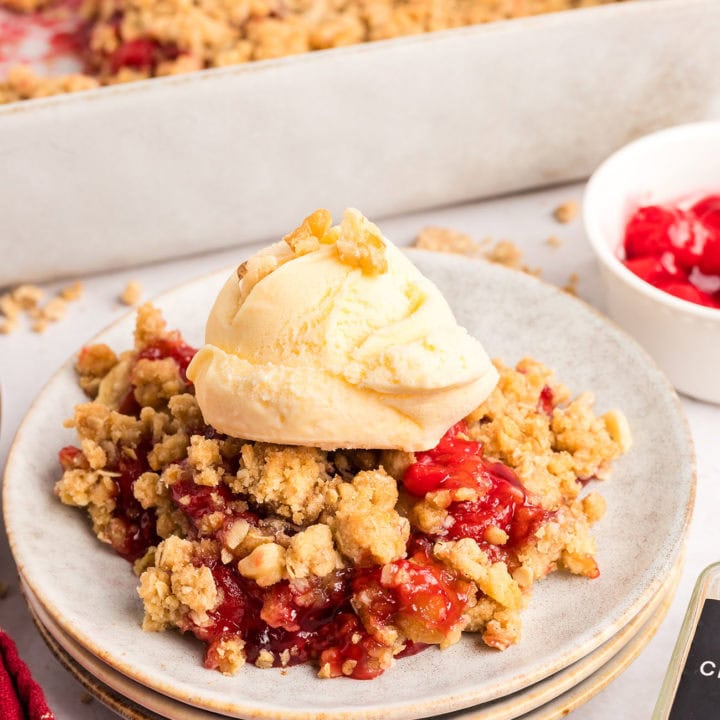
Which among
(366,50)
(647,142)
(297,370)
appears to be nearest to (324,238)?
(297,370)

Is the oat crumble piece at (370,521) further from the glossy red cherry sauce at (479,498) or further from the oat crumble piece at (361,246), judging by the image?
the oat crumble piece at (361,246)

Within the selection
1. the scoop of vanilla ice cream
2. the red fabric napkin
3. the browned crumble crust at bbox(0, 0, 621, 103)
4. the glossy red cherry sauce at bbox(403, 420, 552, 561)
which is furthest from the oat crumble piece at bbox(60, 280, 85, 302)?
the glossy red cherry sauce at bbox(403, 420, 552, 561)

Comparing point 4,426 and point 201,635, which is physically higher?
point 201,635

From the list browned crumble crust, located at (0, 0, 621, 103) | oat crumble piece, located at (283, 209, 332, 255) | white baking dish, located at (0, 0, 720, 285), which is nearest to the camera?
oat crumble piece, located at (283, 209, 332, 255)

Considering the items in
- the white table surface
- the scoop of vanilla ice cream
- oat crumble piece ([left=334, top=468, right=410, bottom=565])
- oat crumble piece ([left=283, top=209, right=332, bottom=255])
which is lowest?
the white table surface

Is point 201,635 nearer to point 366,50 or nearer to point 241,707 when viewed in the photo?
point 241,707

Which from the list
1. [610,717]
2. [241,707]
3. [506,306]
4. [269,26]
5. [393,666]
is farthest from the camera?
[269,26]

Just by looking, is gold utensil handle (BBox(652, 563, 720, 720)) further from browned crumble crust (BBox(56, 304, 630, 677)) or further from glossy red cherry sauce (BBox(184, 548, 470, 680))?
glossy red cherry sauce (BBox(184, 548, 470, 680))
